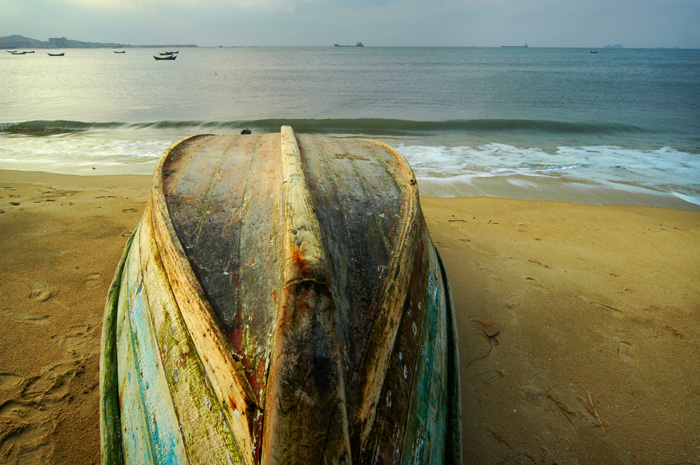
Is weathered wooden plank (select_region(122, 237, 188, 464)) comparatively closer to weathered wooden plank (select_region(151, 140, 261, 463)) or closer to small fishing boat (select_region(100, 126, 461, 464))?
small fishing boat (select_region(100, 126, 461, 464))

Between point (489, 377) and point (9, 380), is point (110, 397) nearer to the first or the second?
point (9, 380)

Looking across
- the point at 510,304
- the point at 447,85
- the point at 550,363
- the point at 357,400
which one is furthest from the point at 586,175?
the point at 447,85

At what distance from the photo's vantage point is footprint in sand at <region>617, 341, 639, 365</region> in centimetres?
271

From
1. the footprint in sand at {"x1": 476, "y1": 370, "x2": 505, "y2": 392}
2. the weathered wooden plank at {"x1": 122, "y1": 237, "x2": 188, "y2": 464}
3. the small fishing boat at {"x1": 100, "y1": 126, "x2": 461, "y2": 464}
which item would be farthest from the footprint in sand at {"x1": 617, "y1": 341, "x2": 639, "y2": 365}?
the weathered wooden plank at {"x1": 122, "y1": 237, "x2": 188, "y2": 464}

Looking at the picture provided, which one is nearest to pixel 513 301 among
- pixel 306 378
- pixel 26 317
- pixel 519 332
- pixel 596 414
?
pixel 519 332

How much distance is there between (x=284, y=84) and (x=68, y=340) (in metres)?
22.6

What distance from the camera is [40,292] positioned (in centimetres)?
313

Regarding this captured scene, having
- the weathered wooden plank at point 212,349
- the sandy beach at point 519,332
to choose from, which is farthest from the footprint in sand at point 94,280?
the weathered wooden plank at point 212,349

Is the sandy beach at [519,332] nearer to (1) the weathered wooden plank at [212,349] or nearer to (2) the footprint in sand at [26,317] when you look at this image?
(2) the footprint in sand at [26,317]

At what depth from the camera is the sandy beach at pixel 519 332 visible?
2.14m

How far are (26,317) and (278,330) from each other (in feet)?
9.23

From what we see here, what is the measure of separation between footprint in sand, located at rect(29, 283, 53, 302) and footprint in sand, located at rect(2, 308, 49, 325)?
190 mm

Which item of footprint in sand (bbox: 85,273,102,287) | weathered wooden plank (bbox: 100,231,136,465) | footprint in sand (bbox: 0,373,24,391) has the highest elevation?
weathered wooden plank (bbox: 100,231,136,465)

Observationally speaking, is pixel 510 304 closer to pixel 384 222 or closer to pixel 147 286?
pixel 384 222
